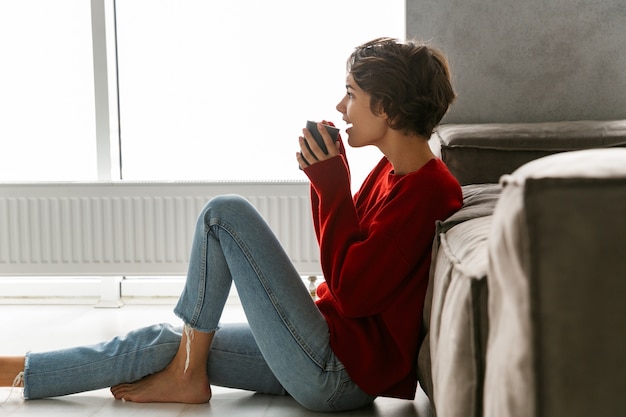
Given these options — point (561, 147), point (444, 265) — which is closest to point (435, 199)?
point (444, 265)

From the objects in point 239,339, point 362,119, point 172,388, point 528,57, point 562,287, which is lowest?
point 172,388

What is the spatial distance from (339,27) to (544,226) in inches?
94.0

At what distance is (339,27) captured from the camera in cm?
318

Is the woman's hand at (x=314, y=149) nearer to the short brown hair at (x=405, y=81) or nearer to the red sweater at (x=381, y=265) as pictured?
the red sweater at (x=381, y=265)

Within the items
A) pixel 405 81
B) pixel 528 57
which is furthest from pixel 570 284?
pixel 528 57

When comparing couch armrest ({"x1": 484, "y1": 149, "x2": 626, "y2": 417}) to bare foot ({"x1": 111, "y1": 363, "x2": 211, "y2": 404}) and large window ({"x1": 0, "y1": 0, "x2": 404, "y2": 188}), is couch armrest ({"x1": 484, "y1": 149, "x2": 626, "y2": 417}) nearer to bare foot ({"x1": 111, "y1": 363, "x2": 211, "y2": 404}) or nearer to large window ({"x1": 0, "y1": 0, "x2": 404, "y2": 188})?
bare foot ({"x1": 111, "y1": 363, "x2": 211, "y2": 404})

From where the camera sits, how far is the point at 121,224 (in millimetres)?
3166

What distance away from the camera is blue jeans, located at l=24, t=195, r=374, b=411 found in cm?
174

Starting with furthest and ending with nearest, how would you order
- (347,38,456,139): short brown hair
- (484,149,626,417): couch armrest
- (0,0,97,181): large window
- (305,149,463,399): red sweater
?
1. (0,0,97,181): large window
2. (347,38,456,139): short brown hair
3. (305,149,463,399): red sweater
4. (484,149,626,417): couch armrest

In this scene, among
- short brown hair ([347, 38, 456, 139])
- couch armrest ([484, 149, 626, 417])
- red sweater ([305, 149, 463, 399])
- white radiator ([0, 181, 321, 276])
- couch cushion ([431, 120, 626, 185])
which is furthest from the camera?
white radiator ([0, 181, 321, 276])

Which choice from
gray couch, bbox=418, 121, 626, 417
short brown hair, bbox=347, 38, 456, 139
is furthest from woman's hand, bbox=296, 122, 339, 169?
gray couch, bbox=418, 121, 626, 417

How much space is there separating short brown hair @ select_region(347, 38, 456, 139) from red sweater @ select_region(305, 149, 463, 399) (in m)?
0.12

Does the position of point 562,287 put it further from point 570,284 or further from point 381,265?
point 381,265

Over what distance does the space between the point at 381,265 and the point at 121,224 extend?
1.80 m
